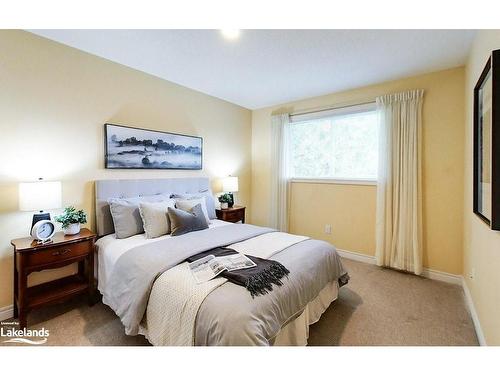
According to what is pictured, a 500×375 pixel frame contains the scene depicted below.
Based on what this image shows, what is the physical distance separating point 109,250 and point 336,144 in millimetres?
3309

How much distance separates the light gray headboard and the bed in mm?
11

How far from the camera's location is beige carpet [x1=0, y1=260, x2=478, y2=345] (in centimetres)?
178

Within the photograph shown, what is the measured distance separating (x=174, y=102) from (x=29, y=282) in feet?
8.36

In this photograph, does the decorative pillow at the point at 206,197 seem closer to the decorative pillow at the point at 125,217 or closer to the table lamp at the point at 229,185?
the table lamp at the point at 229,185

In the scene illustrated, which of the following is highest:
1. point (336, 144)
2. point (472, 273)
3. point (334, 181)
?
point (336, 144)

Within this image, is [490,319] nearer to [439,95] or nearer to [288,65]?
[439,95]

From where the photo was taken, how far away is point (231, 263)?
1646 millimetres

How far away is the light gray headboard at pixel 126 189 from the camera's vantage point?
2.48 m

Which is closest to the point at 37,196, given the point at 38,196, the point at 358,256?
the point at 38,196

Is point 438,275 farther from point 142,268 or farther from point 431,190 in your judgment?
point 142,268

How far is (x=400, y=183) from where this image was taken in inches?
118

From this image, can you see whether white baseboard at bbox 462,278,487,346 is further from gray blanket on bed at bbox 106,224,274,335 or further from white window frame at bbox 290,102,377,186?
gray blanket on bed at bbox 106,224,274,335

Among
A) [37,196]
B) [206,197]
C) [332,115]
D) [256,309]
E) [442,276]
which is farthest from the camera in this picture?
[332,115]
